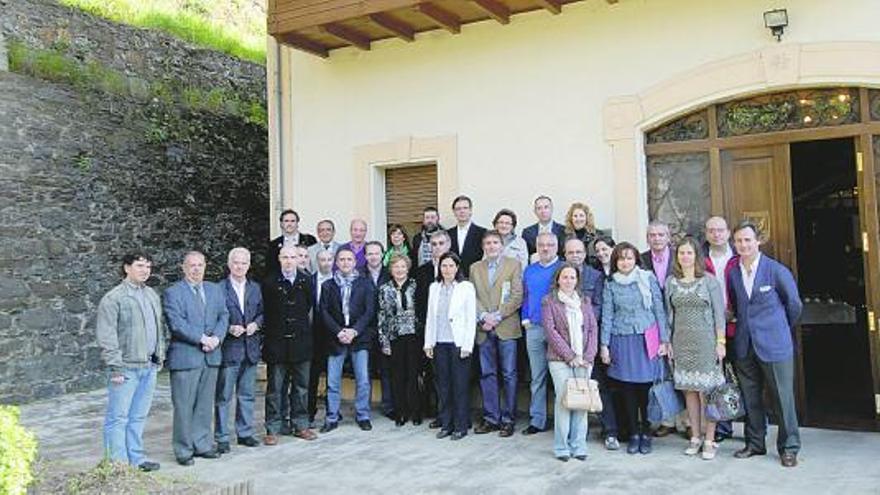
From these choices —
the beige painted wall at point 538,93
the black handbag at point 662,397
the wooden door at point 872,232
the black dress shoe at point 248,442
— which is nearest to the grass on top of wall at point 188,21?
the beige painted wall at point 538,93

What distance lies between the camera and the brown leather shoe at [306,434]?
6406 millimetres

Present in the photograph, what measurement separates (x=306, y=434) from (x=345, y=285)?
4.42 feet

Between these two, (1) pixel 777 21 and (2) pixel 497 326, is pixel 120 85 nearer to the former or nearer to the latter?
(2) pixel 497 326

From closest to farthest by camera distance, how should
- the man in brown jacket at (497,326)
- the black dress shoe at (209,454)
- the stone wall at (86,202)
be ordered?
the black dress shoe at (209,454), the man in brown jacket at (497,326), the stone wall at (86,202)

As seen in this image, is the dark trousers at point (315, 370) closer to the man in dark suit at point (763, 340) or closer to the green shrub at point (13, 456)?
the green shrub at point (13, 456)

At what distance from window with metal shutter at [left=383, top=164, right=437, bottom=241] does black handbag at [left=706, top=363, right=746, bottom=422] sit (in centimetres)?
369

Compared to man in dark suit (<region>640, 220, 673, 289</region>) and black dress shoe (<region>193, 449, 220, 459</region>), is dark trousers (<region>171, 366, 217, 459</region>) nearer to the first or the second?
black dress shoe (<region>193, 449, 220, 459</region>)

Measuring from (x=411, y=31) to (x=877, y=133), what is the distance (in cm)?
456

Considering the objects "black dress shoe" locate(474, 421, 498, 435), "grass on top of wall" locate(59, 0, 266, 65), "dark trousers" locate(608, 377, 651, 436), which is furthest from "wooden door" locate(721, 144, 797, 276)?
"grass on top of wall" locate(59, 0, 266, 65)

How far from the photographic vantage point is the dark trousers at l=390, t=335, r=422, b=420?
6.73 m

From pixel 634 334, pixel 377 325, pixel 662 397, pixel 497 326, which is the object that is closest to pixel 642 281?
pixel 634 334

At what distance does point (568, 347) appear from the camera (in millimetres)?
5547

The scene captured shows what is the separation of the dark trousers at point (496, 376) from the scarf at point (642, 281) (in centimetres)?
118

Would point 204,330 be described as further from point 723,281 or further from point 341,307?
point 723,281
